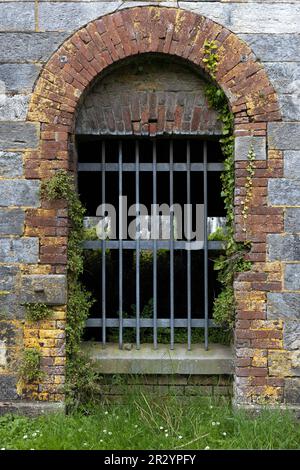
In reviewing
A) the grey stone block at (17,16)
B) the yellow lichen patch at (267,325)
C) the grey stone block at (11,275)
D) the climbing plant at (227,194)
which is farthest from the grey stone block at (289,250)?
the grey stone block at (17,16)

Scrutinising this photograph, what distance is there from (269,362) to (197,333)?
961mm

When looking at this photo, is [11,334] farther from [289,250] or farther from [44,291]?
[289,250]

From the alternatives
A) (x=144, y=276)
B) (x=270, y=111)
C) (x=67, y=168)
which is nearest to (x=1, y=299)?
(x=67, y=168)

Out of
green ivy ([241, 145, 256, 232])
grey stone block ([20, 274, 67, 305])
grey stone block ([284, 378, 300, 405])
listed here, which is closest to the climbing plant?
green ivy ([241, 145, 256, 232])

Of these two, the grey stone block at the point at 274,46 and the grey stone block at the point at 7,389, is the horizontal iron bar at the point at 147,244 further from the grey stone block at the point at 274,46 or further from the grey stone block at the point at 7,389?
the grey stone block at the point at 274,46

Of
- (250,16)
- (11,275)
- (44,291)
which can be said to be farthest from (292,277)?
(11,275)

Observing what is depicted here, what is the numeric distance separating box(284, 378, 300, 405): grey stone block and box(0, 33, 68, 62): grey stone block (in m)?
3.69

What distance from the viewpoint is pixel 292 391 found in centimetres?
452

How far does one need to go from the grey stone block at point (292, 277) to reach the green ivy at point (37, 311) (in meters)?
2.17

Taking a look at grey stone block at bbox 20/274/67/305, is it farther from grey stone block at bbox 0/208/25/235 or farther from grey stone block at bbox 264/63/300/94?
grey stone block at bbox 264/63/300/94

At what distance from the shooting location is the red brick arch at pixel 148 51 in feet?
15.0

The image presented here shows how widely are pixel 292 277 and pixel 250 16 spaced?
242cm

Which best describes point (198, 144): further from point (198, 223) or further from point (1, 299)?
point (1, 299)
